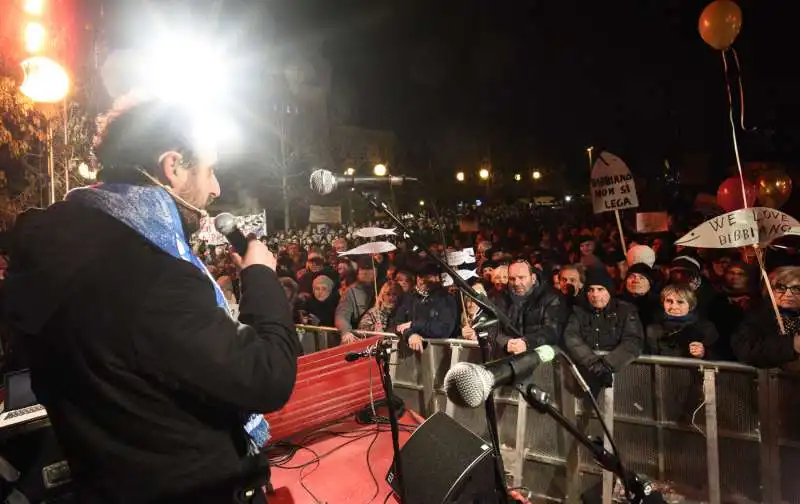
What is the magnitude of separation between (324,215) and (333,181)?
611 inches

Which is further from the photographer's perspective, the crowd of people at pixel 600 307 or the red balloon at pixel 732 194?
the red balloon at pixel 732 194

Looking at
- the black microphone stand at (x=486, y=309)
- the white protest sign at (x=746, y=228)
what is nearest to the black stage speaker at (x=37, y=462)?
the black microphone stand at (x=486, y=309)

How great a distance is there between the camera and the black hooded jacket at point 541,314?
5512 mm

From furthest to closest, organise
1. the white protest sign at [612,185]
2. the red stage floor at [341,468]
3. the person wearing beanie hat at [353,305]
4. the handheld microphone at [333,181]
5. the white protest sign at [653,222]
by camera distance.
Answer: the white protest sign at [653,222]
the white protest sign at [612,185]
the person wearing beanie hat at [353,305]
the red stage floor at [341,468]
the handheld microphone at [333,181]

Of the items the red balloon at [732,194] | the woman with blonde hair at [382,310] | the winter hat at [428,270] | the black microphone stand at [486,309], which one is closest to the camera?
the black microphone stand at [486,309]

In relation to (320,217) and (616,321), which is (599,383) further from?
(320,217)

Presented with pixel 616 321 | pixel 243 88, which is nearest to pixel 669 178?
pixel 616 321

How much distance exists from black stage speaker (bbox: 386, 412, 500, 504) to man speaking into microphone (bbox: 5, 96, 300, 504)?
6.82ft

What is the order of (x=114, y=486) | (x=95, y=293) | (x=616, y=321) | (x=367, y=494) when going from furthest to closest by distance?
(x=616, y=321)
(x=367, y=494)
(x=114, y=486)
(x=95, y=293)

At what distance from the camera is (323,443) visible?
553 cm

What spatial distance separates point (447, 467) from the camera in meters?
3.47

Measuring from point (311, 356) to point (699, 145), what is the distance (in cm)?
2177

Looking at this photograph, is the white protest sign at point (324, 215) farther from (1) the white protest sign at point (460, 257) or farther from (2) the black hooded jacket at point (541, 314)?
(2) the black hooded jacket at point (541, 314)

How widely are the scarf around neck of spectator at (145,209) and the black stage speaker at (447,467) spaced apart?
2.52 metres
